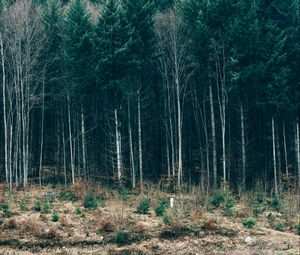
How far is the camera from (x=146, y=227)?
1780cm

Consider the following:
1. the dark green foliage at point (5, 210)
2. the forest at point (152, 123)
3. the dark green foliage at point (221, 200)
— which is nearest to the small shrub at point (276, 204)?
the forest at point (152, 123)

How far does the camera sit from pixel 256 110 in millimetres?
33781

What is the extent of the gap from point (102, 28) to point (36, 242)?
686 inches

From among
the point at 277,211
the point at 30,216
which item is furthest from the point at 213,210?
the point at 30,216

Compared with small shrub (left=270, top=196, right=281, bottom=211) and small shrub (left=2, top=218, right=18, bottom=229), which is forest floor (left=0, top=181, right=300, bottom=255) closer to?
small shrub (left=2, top=218, right=18, bottom=229)

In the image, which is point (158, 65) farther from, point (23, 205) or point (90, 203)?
point (23, 205)

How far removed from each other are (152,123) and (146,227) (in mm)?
19731

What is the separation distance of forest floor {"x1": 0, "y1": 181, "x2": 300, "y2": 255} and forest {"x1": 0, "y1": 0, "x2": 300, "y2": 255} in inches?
2.7

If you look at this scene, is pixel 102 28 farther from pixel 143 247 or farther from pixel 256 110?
pixel 143 247

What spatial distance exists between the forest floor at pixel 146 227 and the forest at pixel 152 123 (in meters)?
0.07

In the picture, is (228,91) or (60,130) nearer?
(228,91)

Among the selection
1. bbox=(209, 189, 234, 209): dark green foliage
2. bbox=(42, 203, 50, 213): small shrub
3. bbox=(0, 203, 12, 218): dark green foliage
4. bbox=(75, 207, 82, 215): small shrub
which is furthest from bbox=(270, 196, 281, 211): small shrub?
bbox=(0, 203, 12, 218): dark green foliage

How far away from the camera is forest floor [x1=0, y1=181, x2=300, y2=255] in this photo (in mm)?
16250

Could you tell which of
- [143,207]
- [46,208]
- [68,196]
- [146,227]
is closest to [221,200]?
[143,207]
